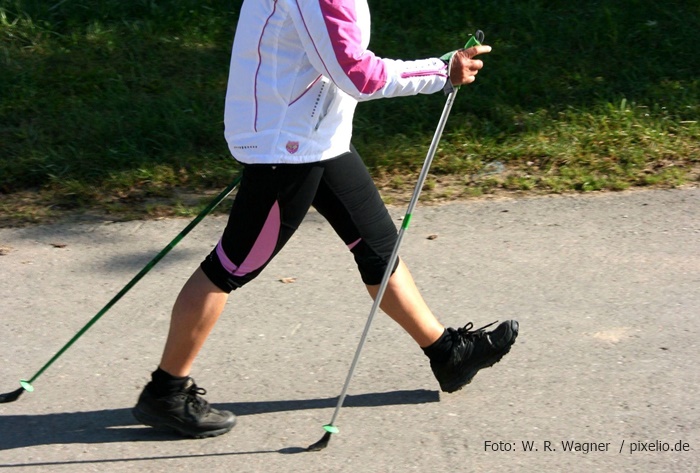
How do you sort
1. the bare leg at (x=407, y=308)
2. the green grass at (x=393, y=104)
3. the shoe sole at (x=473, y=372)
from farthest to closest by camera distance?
the green grass at (x=393, y=104) < the shoe sole at (x=473, y=372) < the bare leg at (x=407, y=308)

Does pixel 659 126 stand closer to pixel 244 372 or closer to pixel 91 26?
pixel 244 372

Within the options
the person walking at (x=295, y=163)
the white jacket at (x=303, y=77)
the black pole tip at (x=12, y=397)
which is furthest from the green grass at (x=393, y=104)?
the white jacket at (x=303, y=77)

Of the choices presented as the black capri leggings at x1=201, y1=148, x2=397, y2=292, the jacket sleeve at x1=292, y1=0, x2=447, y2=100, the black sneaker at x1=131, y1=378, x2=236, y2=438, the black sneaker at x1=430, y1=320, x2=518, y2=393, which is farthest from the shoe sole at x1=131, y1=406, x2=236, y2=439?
the jacket sleeve at x1=292, y1=0, x2=447, y2=100

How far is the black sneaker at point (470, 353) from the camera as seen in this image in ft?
12.3

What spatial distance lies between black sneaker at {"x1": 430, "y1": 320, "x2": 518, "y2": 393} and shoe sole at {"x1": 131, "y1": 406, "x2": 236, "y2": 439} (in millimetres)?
842

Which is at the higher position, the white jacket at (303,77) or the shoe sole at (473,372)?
the white jacket at (303,77)

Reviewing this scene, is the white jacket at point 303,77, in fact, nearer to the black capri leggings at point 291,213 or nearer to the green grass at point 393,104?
the black capri leggings at point 291,213

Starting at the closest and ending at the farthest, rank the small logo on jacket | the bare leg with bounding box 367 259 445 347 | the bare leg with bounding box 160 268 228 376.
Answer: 1. the small logo on jacket
2. the bare leg with bounding box 160 268 228 376
3. the bare leg with bounding box 367 259 445 347

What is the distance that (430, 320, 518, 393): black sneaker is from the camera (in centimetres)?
375

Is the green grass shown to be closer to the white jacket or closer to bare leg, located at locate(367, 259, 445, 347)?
bare leg, located at locate(367, 259, 445, 347)

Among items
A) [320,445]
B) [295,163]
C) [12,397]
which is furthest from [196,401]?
[295,163]

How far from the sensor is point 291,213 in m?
3.39

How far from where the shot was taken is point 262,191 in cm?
335

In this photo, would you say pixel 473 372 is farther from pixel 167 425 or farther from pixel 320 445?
pixel 167 425
